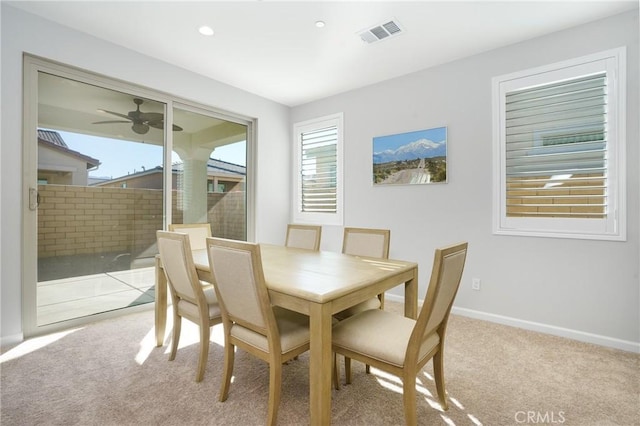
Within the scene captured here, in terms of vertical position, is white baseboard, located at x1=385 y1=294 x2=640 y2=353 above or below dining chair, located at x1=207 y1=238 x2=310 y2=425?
below

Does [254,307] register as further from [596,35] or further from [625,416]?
[596,35]

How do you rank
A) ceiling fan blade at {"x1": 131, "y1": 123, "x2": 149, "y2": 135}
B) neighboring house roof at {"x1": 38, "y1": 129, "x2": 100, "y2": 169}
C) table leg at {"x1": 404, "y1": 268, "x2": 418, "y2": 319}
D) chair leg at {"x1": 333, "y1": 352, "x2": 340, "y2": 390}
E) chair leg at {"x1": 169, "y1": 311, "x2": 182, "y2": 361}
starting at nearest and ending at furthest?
chair leg at {"x1": 333, "y1": 352, "x2": 340, "y2": 390}
table leg at {"x1": 404, "y1": 268, "x2": 418, "y2": 319}
chair leg at {"x1": 169, "y1": 311, "x2": 182, "y2": 361}
neighboring house roof at {"x1": 38, "y1": 129, "x2": 100, "y2": 169}
ceiling fan blade at {"x1": 131, "y1": 123, "x2": 149, "y2": 135}

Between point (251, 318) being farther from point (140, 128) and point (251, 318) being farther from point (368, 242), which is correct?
point (140, 128)

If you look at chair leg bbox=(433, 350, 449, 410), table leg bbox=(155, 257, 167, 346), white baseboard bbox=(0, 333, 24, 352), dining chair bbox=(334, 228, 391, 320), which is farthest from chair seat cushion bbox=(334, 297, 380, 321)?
white baseboard bbox=(0, 333, 24, 352)

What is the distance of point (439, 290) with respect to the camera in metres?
Result: 1.40

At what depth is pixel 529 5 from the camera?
2.38m

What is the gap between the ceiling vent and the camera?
263cm

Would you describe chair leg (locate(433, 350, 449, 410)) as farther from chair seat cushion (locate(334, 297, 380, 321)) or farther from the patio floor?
the patio floor

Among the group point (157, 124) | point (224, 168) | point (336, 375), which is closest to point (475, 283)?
point (336, 375)

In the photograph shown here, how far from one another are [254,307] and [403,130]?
286cm

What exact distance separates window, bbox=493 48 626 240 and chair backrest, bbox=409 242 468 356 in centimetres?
178

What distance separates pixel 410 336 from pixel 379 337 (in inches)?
6.8

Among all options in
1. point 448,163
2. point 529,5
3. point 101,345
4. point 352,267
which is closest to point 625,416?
point 352,267

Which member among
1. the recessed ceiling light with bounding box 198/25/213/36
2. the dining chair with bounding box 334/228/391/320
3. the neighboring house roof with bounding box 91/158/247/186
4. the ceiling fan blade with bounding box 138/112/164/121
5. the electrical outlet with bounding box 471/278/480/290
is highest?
the recessed ceiling light with bounding box 198/25/213/36
